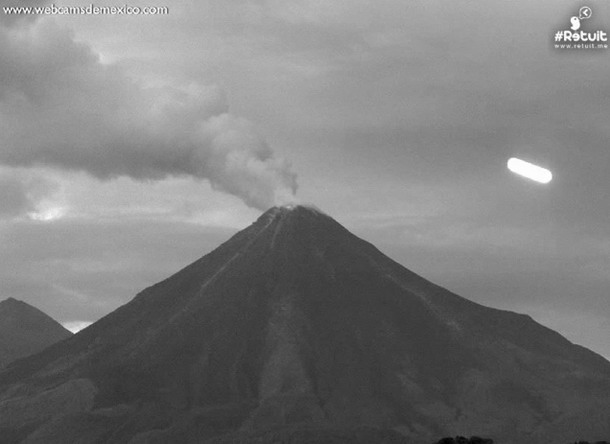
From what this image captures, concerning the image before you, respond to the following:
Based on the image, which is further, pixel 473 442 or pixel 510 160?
pixel 473 442

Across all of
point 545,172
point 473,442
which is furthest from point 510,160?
point 473,442

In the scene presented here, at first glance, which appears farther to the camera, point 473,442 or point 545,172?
point 473,442

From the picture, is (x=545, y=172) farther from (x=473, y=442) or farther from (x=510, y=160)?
(x=473, y=442)
